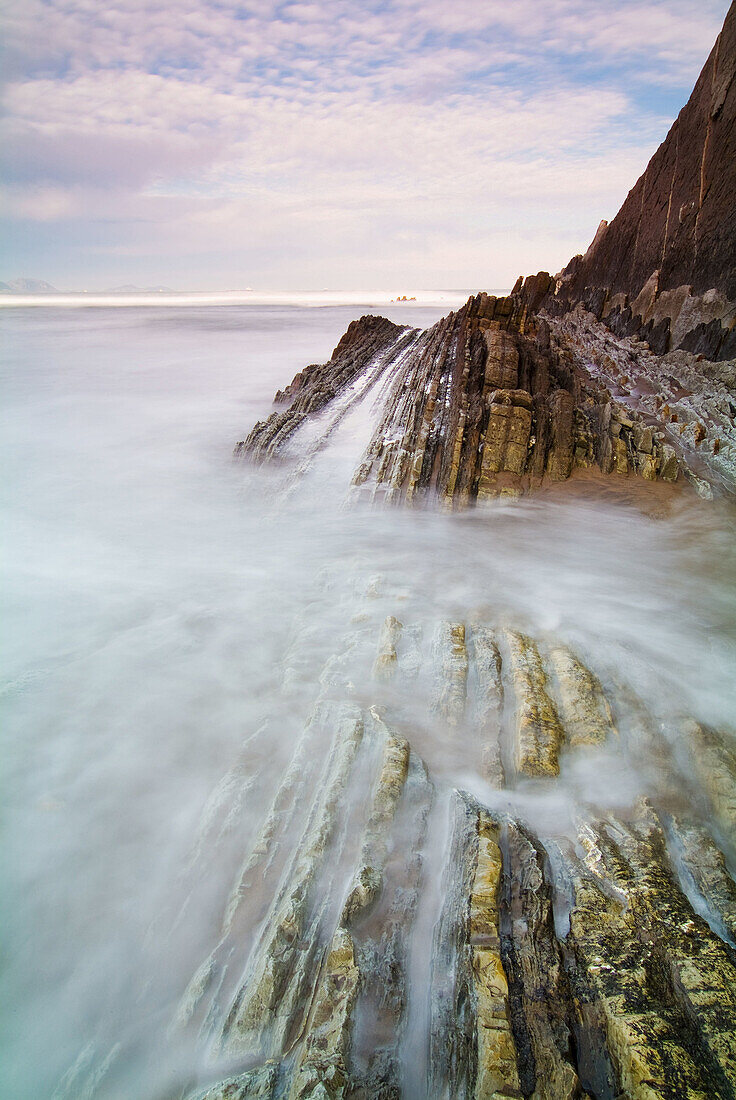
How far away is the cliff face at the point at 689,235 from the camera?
405 inches

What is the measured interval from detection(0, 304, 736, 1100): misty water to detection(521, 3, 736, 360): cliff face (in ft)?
19.1

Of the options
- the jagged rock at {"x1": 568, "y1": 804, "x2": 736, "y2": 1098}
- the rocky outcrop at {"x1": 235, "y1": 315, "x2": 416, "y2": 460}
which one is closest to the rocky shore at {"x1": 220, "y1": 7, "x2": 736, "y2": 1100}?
the jagged rock at {"x1": 568, "y1": 804, "x2": 736, "y2": 1098}

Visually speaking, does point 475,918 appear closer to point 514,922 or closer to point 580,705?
point 514,922

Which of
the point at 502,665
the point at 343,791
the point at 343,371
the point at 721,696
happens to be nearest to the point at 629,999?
the point at 343,791

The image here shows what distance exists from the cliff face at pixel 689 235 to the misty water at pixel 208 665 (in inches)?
229

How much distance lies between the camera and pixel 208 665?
3.99m

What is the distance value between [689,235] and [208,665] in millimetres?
13990

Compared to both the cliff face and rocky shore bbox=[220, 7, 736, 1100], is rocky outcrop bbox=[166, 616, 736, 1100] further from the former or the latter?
the cliff face

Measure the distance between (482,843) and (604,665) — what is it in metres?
1.91

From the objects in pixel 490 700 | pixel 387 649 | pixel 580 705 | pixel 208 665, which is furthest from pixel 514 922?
pixel 208 665

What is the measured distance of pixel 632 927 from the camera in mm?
2088

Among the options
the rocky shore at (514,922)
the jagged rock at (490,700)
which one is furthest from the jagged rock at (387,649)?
the jagged rock at (490,700)

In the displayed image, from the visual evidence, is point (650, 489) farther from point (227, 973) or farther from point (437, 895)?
point (227, 973)

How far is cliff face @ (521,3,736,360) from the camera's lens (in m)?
10.3
